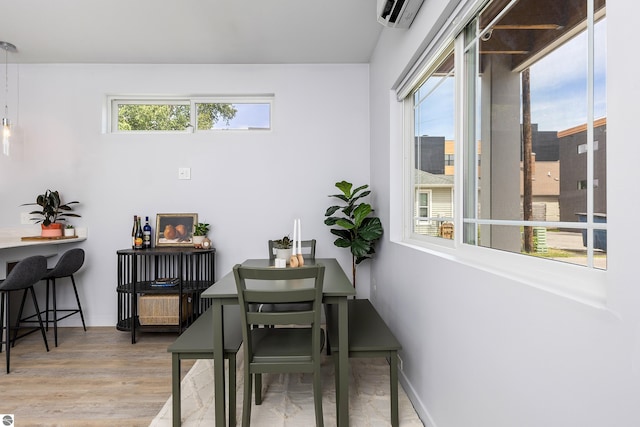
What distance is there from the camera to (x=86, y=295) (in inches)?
145

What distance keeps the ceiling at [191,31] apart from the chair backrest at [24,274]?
6.15ft

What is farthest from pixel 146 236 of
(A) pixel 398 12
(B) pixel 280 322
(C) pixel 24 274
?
(A) pixel 398 12

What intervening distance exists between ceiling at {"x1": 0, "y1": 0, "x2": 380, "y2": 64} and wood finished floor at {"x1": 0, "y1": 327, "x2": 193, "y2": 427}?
8.73 ft

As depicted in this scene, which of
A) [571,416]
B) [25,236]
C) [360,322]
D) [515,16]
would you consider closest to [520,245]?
[571,416]

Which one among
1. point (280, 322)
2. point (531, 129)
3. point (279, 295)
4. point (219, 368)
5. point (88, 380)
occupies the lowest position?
point (88, 380)

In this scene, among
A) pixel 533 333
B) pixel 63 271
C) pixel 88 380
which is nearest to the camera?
pixel 533 333

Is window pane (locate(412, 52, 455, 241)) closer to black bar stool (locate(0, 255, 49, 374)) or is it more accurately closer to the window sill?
the window sill

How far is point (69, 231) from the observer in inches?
142

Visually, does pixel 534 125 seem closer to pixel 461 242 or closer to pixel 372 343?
pixel 461 242

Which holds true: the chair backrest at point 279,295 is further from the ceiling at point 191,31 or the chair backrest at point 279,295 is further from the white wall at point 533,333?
the ceiling at point 191,31

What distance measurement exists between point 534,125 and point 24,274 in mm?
3377

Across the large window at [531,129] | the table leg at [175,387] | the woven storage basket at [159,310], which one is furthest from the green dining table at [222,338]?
the woven storage basket at [159,310]

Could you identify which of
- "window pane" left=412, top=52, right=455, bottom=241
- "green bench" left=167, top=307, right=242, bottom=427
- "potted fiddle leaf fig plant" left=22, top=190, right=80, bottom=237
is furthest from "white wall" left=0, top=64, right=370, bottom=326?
"green bench" left=167, top=307, right=242, bottom=427

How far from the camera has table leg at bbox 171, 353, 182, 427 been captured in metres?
1.80
